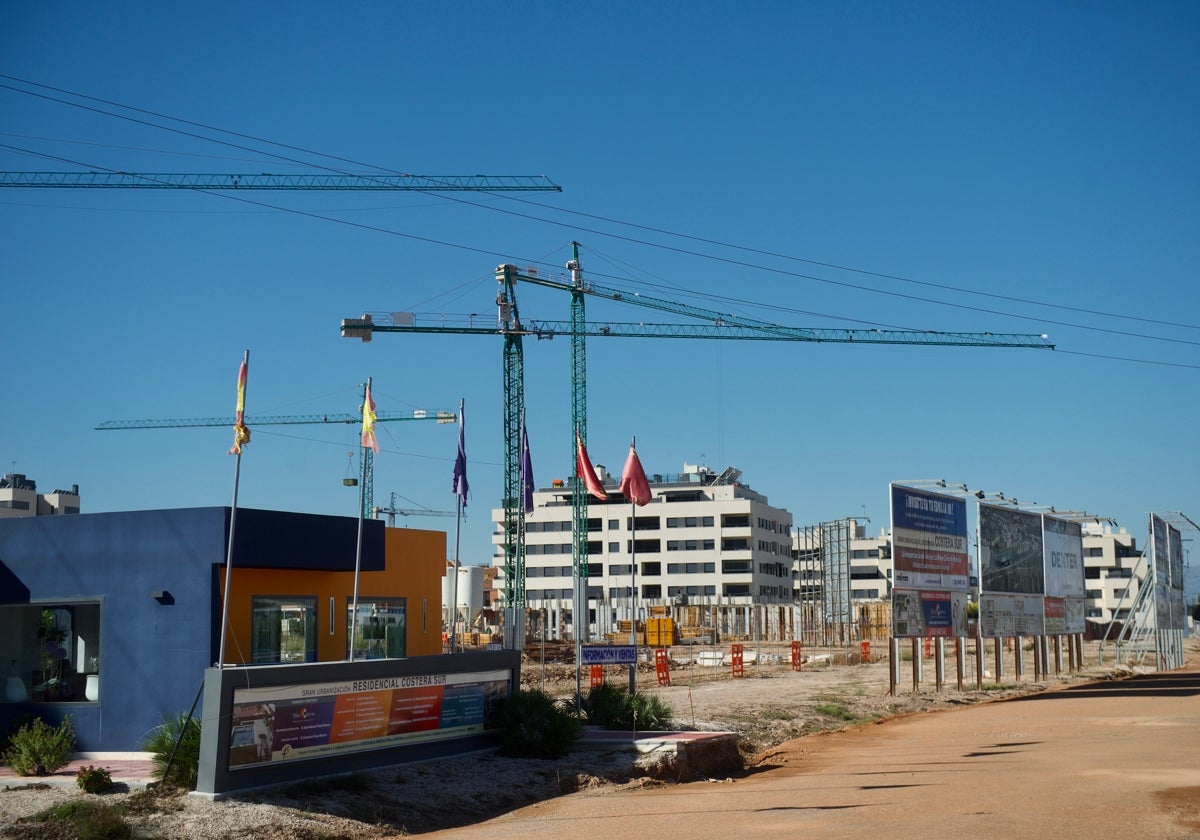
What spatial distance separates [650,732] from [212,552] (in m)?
8.76

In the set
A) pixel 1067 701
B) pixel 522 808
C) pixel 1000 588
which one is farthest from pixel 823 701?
pixel 522 808

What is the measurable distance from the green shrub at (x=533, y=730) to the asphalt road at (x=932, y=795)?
2156 millimetres

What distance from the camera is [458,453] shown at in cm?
3005

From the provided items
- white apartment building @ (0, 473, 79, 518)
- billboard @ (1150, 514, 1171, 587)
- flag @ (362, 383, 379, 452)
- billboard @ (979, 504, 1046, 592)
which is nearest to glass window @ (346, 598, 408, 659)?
flag @ (362, 383, 379, 452)

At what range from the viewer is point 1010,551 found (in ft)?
149

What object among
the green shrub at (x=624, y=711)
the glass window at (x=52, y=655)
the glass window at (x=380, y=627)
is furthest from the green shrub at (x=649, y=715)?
the glass window at (x=52, y=655)

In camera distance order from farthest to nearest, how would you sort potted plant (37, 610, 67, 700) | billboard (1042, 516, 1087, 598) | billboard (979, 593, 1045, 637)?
billboard (1042, 516, 1087, 598), billboard (979, 593, 1045, 637), potted plant (37, 610, 67, 700)

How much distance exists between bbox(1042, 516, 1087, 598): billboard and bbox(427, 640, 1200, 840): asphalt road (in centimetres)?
1972

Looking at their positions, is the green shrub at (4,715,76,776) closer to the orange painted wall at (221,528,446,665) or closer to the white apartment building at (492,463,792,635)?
the orange painted wall at (221,528,446,665)

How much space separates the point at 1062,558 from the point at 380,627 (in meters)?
33.6

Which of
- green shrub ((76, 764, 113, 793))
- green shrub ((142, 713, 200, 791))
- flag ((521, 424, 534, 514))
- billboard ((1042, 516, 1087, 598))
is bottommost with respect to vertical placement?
green shrub ((76, 764, 113, 793))

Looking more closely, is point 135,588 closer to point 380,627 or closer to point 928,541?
point 380,627

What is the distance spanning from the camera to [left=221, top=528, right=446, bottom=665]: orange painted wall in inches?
872

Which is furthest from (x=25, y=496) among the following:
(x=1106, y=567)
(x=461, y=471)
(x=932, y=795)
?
(x=1106, y=567)
